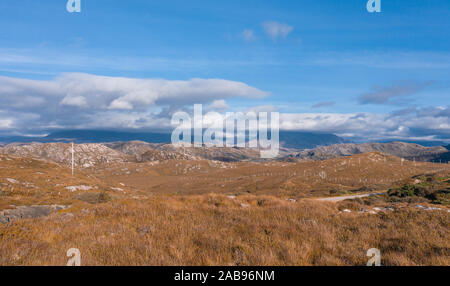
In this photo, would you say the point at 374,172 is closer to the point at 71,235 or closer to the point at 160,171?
the point at 71,235

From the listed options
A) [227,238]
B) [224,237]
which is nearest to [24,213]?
[224,237]

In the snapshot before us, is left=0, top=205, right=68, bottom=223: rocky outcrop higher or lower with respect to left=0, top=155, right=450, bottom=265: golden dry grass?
lower

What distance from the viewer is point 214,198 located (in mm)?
17047

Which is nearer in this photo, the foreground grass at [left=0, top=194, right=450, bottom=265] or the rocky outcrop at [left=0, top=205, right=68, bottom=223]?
the foreground grass at [left=0, top=194, right=450, bottom=265]

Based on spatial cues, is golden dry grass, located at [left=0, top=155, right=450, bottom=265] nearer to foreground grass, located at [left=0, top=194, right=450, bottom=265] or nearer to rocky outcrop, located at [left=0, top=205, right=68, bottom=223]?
foreground grass, located at [left=0, top=194, right=450, bottom=265]

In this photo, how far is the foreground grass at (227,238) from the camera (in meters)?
7.02

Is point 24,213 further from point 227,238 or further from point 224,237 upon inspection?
point 227,238

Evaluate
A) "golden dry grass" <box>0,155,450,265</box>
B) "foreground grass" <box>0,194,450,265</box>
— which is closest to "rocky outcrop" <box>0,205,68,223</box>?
"golden dry grass" <box>0,155,450,265</box>

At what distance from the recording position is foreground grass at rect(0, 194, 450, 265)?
702 cm

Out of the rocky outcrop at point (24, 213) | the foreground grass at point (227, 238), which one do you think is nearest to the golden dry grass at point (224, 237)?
the foreground grass at point (227, 238)

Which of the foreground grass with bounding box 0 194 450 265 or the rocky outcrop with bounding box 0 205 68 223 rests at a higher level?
the foreground grass with bounding box 0 194 450 265

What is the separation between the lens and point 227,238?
8531mm

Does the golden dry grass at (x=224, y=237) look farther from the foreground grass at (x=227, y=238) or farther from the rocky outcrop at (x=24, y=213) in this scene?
the rocky outcrop at (x=24, y=213)
